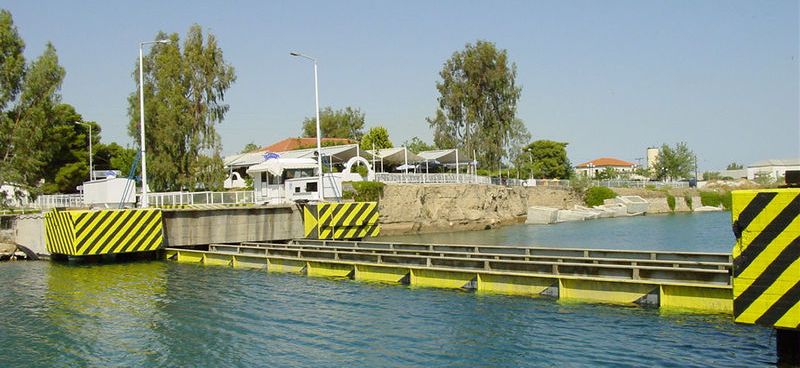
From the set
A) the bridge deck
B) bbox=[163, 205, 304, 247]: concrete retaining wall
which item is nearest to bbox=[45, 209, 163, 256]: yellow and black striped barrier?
bbox=[163, 205, 304, 247]: concrete retaining wall

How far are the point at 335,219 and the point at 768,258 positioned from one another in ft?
95.7

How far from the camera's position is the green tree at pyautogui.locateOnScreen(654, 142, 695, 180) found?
126 metres

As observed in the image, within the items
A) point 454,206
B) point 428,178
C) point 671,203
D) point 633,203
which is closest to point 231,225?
point 428,178

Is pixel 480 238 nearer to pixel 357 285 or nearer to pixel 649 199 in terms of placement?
pixel 357 285

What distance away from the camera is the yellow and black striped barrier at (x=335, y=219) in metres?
37.1

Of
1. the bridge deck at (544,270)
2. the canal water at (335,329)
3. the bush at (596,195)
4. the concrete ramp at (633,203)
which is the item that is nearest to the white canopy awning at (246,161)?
the bush at (596,195)

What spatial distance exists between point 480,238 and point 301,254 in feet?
80.9

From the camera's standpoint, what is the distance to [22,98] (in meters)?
40.9

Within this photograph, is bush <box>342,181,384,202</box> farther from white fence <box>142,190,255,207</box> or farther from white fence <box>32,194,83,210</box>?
white fence <box>32,194,83,210</box>

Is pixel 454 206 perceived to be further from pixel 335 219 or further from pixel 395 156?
pixel 335 219

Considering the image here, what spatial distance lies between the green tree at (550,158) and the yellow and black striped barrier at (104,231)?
293ft

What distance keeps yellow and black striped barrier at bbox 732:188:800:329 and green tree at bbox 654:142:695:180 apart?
12516cm

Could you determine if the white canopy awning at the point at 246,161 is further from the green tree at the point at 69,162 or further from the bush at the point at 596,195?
the bush at the point at 596,195

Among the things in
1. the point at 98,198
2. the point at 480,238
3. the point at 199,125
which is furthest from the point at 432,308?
the point at 199,125
